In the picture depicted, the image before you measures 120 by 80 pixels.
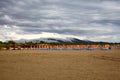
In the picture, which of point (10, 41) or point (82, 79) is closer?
point (82, 79)

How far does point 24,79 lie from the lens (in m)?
13.2

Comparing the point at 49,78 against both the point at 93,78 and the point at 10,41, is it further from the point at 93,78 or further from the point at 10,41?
the point at 10,41

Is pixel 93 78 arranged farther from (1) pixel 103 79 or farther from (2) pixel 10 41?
(2) pixel 10 41

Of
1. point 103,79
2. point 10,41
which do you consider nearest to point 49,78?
point 103,79

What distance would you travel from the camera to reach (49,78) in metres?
13.4

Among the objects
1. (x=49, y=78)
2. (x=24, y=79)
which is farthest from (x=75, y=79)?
(x=24, y=79)

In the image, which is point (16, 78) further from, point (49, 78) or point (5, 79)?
point (49, 78)

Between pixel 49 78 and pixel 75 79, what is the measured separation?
1.28m

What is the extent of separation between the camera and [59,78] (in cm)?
1337

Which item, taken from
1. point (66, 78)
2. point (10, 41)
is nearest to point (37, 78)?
point (66, 78)

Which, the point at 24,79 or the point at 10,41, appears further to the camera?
the point at 10,41

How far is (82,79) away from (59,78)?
3.66ft

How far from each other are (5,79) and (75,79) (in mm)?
3319

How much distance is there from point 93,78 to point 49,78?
2.08 meters
